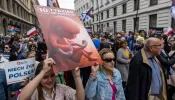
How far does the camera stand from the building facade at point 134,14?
18.2 m

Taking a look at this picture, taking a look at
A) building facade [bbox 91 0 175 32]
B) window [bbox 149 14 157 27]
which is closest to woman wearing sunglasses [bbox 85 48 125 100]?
building facade [bbox 91 0 175 32]

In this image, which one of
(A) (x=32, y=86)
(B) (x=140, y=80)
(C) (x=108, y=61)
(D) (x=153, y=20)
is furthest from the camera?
(D) (x=153, y=20)

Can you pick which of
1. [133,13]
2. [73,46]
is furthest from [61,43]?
[133,13]

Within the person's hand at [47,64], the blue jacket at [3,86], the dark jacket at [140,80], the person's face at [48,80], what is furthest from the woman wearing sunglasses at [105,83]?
the blue jacket at [3,86]

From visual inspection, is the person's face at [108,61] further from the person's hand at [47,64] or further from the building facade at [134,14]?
the building facade at [134,14]

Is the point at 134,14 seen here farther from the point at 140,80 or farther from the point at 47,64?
the point at 47,64

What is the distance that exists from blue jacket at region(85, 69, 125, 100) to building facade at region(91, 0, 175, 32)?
26.8 feet

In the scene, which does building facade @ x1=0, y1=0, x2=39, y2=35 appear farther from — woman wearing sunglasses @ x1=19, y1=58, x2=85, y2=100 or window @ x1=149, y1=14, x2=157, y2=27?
window @ x1=149, y1=14, x2=157, y2=27

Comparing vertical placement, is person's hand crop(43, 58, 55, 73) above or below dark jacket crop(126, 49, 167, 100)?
above

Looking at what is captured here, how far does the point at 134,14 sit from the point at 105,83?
2328 centimetres

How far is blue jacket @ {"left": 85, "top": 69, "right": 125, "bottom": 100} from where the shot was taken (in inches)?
95.0

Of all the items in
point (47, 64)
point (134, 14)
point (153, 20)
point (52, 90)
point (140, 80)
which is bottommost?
point (140, 80)

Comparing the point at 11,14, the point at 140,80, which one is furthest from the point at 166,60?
the point at 11,14

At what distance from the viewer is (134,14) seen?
24406 mm
